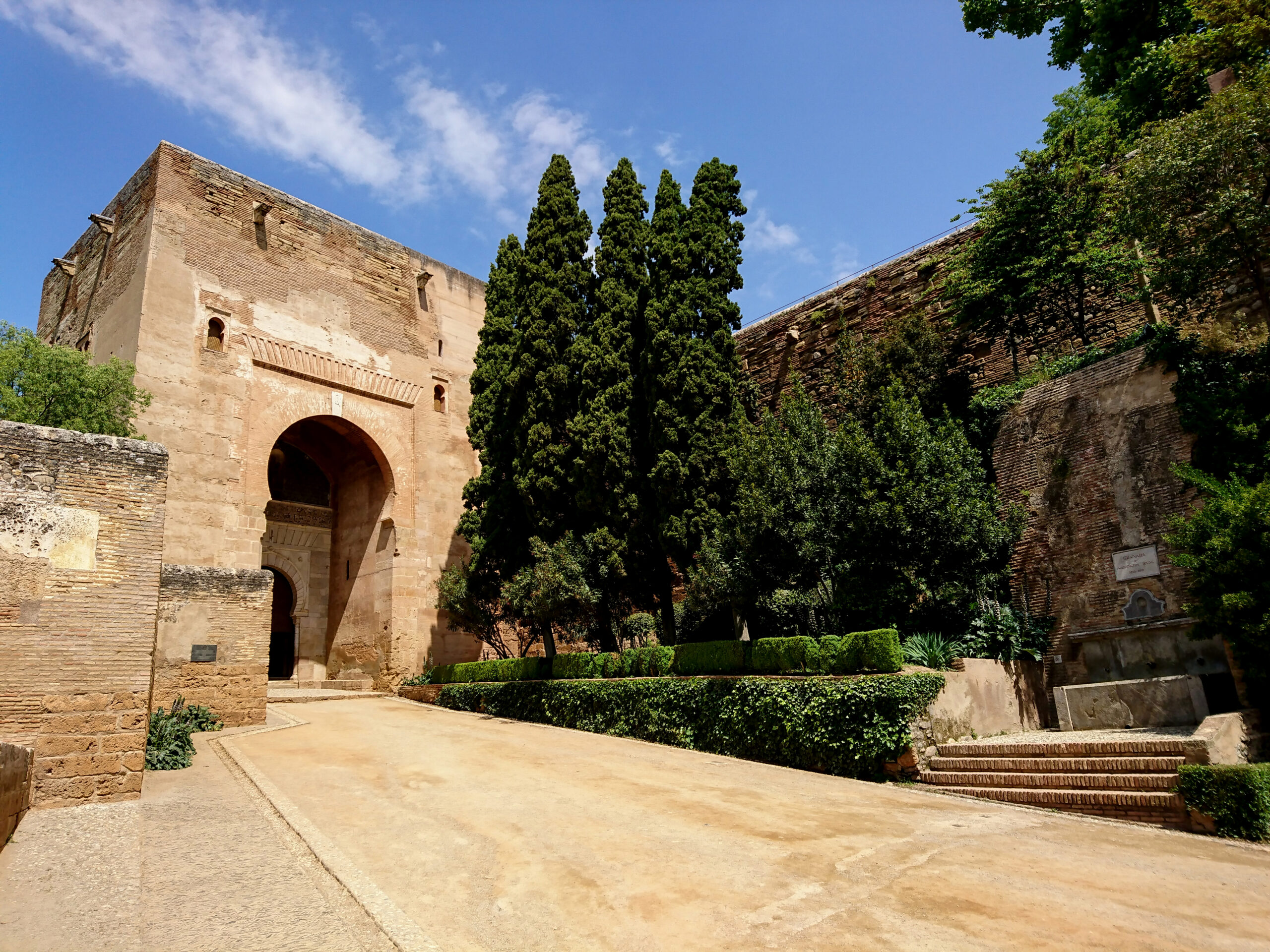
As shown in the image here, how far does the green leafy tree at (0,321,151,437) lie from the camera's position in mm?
13062

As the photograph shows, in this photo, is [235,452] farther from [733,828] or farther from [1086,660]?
[1086,660]

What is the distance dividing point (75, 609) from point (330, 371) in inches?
483

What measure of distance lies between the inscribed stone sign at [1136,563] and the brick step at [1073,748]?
9.84ft

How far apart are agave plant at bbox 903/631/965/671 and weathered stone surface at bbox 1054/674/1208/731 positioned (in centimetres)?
131

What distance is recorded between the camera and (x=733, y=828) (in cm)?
596

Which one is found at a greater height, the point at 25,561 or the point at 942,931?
the point at 25,561

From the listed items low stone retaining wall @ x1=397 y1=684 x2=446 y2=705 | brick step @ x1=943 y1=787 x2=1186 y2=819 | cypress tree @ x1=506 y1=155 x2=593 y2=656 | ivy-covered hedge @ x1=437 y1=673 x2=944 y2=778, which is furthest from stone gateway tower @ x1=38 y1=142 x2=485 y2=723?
brick step @ x1=943 y1=787 x2=1186 y2=819

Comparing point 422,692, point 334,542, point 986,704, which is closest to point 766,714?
point 986,704

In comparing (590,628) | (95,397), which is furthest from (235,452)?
(590,628)

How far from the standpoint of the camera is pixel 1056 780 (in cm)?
727

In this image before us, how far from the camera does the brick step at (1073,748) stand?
22.5 ft

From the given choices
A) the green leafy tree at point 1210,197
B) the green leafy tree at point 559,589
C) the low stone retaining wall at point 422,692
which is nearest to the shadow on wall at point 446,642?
the low stone retaining wall at point 422,692

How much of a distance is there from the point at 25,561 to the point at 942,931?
7.09 m

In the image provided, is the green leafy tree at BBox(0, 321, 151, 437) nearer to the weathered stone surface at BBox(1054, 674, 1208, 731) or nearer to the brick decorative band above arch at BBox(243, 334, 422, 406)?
the brick decorative band above arch at BBox(243, 334, 422, 406)
